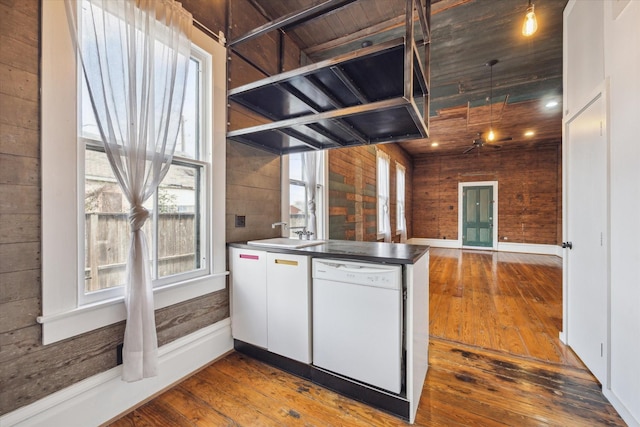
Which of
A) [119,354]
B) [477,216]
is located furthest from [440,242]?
[119,354]

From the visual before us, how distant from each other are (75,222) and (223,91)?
4.66ft

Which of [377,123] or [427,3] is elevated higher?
[427,3]

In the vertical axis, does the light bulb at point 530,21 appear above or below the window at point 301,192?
above

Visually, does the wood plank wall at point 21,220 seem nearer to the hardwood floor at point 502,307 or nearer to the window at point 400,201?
the hardwood floor at point 502,307

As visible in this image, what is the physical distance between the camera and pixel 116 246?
1.57m

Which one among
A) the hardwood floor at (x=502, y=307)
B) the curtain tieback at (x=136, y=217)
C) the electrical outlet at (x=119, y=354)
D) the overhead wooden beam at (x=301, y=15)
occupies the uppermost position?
the overhead wooden beam at (x=301, y=15)

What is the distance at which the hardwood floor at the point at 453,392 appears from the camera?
152 centimetres

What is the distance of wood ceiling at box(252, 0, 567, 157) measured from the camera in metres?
2.51

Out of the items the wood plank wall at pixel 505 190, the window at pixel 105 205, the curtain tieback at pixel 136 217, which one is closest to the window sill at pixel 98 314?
the window at pixel 105 205

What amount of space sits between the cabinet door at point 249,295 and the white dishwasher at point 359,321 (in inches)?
18.8

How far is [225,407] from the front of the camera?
1.62 m

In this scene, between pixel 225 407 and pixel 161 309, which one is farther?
pixel 161 309

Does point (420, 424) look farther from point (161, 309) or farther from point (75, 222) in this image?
point (75, 222)

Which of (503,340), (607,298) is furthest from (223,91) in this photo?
(503,340)
